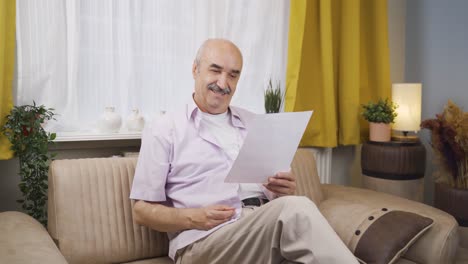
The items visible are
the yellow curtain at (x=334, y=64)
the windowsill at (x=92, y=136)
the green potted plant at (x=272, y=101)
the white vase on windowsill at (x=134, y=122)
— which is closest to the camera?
the windowsill at (x=92, y=136)

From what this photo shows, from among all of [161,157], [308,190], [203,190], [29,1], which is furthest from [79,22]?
[308,190]

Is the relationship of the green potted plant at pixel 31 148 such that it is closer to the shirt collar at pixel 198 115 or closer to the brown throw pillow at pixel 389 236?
the shirt collar at pixel 198 115

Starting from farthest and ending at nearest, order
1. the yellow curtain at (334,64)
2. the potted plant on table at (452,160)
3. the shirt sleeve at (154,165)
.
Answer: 1. the yellow curtain at (334,64)
2. the potted plant on table at (452,160)
3. the shirt sleeve at (154,165)

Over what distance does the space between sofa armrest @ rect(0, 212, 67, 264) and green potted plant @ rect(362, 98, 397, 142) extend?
5.97ft

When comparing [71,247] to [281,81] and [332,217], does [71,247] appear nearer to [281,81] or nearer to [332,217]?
[332,217]

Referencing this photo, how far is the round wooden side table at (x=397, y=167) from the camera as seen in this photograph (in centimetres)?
239

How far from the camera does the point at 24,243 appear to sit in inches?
51.2

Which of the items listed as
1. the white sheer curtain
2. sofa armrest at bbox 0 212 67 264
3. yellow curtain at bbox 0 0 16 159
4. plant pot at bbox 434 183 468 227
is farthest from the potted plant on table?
yellow curtain at bbox 0 0 16 159

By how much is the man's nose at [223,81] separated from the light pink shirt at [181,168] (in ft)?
0.51

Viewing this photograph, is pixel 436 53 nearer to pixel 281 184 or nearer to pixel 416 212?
pixel 416 212

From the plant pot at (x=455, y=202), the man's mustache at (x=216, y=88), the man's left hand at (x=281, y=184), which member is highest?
the man's mustache at (x=216, y=88)

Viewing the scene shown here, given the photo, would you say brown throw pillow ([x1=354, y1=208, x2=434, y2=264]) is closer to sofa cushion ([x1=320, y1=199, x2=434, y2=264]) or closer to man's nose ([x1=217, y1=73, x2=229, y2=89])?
sofa cushion ([x1=320, y1=199, x2=434, y2=264])

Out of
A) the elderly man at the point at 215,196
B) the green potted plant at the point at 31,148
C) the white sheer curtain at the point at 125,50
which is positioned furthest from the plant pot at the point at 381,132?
the green potted plant at the point at 31,148

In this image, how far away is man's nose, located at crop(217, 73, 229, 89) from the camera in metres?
1.67
